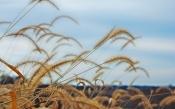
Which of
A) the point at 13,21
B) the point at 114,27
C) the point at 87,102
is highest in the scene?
the point at 13,21

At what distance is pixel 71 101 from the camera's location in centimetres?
233

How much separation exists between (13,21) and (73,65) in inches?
28.0

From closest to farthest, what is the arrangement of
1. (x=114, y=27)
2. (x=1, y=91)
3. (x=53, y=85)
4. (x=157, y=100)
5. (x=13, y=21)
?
(x=1, y=91), (x=53, y=85), (x=114, y=27), (x=13, y=21), (x=157, y=100)

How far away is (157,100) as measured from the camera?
14648 millimetres

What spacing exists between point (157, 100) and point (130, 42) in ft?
36.7

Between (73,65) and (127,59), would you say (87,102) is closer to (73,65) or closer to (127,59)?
(73,65)

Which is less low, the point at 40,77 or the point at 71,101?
the point at 40,77

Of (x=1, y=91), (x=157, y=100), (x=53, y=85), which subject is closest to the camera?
(x=1, y=91)

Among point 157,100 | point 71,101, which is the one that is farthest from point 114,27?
point 157,100

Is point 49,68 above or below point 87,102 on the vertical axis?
above

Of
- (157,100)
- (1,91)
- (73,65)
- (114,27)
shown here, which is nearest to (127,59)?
(114,27)

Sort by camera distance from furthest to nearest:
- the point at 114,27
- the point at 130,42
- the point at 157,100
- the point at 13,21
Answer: the point at 157,100
the point at 130,42
the point at 13,21
the point at 114,27

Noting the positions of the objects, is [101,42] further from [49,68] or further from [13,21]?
[13,21]

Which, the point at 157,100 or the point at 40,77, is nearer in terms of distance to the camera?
the point at 40,77
